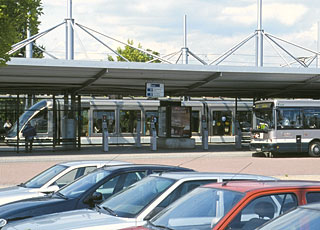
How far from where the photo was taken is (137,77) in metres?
29.0

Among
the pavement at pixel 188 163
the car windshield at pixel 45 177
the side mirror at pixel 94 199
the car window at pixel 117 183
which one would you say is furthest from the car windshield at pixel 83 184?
the pavement at pixel 188 163

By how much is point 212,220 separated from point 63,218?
1.83m

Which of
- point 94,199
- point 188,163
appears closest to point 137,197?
point 94,199

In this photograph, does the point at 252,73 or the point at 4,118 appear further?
the point at 4,118

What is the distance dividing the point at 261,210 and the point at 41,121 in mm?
28455

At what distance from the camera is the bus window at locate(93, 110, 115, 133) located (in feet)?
123

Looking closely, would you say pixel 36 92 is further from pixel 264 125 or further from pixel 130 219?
pixel 130 219

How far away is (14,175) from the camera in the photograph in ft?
66.0

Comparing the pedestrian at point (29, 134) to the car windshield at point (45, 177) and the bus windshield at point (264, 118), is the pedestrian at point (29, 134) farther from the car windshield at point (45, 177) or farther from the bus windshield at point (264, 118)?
the car windshield at point (45, 177)

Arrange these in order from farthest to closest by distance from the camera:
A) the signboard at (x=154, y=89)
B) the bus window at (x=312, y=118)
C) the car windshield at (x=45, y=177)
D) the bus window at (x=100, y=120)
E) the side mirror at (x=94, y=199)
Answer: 1. the bus window at (x=100, y=120)
2. the bus window at (x=312, y=118)
3. the signboard at (x=154, y=89)
4. the car windshield at (x=45, y=177)
5. the side mirror at (x=94, y=199)

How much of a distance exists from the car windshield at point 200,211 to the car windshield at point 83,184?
9.43 feet

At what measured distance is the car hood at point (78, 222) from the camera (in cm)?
607

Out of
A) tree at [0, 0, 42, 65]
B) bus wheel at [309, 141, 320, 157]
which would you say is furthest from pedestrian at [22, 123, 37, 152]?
tree at [0, 0, 42, 65]

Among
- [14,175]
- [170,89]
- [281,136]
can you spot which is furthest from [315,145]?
[14,175]
